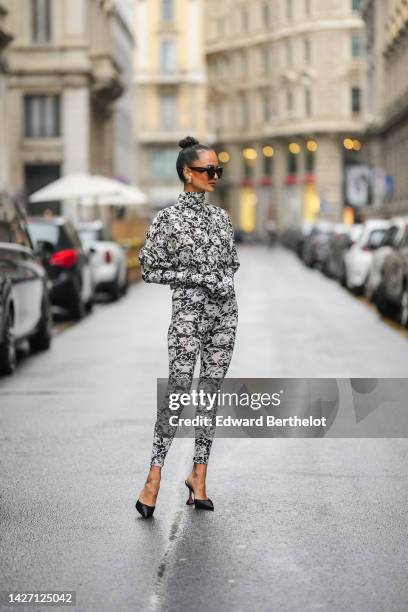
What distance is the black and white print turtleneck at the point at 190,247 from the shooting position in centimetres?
694

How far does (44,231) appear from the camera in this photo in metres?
22.2

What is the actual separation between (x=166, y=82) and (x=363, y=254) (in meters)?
82.8

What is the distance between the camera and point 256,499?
7.63 metres

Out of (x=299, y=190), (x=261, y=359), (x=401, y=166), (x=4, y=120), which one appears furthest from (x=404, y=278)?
(x=299, y=190)

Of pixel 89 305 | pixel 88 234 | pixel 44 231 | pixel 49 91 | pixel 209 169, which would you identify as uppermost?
pixel 49 91

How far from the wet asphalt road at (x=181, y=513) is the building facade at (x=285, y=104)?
8807 cm

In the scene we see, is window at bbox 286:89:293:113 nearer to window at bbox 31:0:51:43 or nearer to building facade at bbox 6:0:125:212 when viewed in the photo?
building facade at bbox 6:0:125:212

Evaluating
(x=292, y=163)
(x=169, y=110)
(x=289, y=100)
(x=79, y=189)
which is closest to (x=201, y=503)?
(x=79, y=189)

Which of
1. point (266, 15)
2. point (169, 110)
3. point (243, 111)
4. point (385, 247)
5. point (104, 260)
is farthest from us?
point (243, 111)

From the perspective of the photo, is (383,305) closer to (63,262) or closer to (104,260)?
(63,262)

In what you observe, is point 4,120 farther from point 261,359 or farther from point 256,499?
point 256,499

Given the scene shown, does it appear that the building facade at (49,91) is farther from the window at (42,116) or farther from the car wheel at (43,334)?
the car wheel at (43,334)

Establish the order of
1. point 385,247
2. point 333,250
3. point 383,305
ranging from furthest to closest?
point 333,250 < point 385,247 < point 383,305

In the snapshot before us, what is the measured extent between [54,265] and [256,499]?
574 inches
